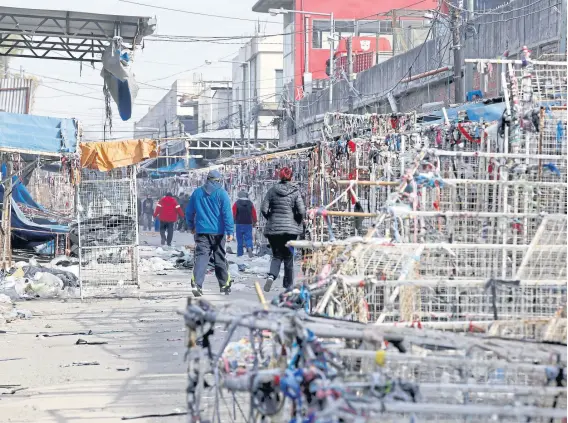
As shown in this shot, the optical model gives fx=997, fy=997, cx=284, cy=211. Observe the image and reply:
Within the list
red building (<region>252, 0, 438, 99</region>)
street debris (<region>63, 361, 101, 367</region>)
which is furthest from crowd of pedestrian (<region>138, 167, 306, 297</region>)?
red building (<region>252, 0, 438, 99</region>)

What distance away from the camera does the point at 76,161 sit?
1658 cm

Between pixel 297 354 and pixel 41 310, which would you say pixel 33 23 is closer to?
pixel 41 310

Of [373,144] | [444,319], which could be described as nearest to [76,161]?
[373,144]

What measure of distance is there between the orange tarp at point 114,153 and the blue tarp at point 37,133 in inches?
45.1

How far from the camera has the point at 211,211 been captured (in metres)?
14.7

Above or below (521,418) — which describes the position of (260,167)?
above

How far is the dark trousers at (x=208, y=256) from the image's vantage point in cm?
1465

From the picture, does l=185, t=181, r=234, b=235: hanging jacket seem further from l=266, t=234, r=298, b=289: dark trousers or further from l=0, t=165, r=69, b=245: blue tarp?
l=0, t=165, r=69, b=245: blue tarp

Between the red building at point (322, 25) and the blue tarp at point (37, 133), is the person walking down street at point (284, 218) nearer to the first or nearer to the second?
the blue tarp at point (37, 133)

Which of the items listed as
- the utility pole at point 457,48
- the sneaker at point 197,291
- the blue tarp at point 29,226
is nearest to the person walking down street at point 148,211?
the blue tarp at point 29,226

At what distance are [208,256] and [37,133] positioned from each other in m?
4.78

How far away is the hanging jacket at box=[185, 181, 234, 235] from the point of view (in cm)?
1468

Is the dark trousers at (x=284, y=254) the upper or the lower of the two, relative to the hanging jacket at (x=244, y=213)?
lower

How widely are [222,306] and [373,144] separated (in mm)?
10618
